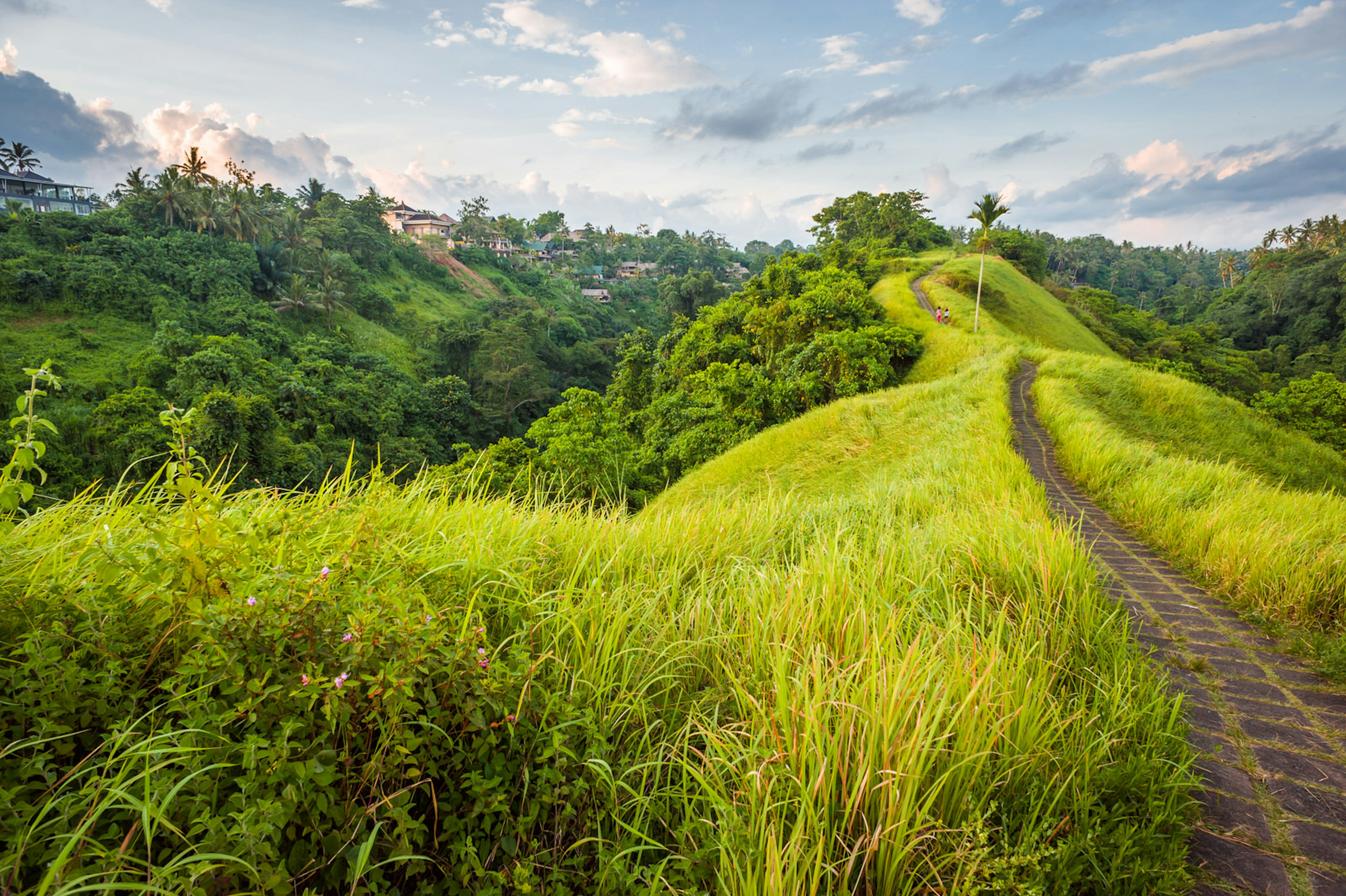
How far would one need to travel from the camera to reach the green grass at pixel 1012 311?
25328 mm

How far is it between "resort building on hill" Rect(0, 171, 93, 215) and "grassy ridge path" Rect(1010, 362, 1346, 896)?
72786 millimetres

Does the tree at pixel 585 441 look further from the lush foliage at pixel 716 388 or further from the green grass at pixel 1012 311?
the green grass at pixel 1012 311

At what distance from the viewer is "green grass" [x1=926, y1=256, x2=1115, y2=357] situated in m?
25.3

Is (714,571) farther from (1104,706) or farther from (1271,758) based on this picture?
(1271,758)

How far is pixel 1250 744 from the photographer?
2.22 meters

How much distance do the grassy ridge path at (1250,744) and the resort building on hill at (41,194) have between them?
7279 cm

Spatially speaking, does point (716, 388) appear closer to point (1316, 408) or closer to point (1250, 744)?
point (1250, 744)

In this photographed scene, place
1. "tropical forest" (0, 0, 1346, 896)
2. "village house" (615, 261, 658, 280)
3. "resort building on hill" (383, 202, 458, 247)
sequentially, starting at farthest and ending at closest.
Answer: "village house" (615, 261, 658, 280) → "resort building on hill" (383, 202, 458, 247) → "tropical forest" (0, 0, 1346, 896)

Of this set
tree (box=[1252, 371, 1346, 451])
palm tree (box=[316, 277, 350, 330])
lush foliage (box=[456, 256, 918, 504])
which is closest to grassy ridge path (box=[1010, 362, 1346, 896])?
lush foliage (box=[456, 256, 918, 504])

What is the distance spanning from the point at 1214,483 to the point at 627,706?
19.2 ft

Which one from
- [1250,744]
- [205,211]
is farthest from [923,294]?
[205,211]

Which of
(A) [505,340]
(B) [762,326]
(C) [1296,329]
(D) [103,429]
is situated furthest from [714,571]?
(C) [1296,329]

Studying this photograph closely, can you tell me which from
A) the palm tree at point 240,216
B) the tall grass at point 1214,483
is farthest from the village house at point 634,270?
the tall grass at point 1214,483

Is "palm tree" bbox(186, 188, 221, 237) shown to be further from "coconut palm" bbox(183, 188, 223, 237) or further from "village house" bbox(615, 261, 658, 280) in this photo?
"village house" bbox(615, 261, 658, 280)
